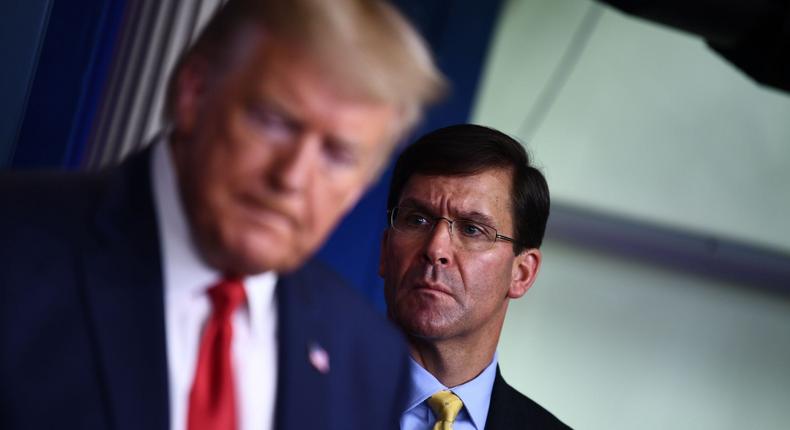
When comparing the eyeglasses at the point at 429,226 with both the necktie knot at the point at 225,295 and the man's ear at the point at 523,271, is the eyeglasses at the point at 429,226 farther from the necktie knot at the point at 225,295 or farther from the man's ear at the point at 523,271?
the necktie knot at the point at 225,295

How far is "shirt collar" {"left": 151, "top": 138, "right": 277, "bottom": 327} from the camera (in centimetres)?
66

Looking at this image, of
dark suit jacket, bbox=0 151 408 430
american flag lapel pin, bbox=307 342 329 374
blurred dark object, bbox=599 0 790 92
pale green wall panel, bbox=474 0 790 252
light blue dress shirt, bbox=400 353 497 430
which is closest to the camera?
dark suit jacket, bbox=0 151 408 430

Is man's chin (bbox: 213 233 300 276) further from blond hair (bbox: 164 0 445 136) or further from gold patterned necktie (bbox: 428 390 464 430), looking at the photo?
gold patterned necktie (bbox: 428 390 464 430)

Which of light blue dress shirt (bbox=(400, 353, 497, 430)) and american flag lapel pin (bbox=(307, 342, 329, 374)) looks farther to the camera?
light blue dress shirt (bbox=(400, 353, 497, 430))

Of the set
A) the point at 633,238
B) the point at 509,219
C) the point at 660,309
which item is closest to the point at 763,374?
the point at 660,309

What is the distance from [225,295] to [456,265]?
431mm

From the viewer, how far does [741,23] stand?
4.40 ft

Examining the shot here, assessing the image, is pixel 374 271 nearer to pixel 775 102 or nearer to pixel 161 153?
pixel 161 153

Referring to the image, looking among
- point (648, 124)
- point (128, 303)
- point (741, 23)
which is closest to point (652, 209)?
point (648, 124)

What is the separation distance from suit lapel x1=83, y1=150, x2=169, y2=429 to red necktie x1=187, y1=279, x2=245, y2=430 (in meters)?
0.03

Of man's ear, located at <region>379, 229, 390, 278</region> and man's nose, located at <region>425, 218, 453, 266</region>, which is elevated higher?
man's nose, located at <region>425, 218, 453, 266</region>

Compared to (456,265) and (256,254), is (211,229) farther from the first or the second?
(456,265)

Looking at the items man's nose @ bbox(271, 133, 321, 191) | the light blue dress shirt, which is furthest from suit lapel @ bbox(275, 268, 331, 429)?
the light blue dress shirt

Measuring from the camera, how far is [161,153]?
2.23ft
